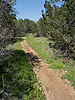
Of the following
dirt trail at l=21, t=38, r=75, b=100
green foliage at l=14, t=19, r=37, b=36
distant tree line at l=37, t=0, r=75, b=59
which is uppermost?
green foliage at l=14, t=19, r=37, b=36

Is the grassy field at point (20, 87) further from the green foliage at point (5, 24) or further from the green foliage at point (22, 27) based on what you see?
the green foliage at point (22, 27)

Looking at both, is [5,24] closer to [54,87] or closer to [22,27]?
[54,87]

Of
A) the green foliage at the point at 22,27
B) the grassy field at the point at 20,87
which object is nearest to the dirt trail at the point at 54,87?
the grassy field at the point at 20,87

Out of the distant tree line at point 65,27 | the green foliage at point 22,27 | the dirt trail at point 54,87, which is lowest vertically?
the dirt trail at point 54,87

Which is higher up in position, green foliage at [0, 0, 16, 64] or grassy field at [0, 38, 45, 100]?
green foliage at [0, 0, 16, 64]

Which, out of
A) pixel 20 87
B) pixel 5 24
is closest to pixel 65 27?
pixel 5 24

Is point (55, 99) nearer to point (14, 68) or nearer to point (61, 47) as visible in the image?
point (14, 68)

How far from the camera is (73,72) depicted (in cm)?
656

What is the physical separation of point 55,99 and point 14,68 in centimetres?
411

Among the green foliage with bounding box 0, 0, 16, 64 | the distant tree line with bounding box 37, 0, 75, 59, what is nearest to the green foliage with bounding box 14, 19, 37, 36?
the green foliage with bounding box 0, 0, 16, 64

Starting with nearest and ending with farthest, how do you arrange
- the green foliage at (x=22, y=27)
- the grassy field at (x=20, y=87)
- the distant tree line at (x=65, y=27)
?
the grassy field at (x=20, y=87)
the distant tree line at (x=65, y=27)
the green foliage at (x=22, y=27)

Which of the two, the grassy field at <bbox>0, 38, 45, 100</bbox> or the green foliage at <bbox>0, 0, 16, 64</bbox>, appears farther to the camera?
the green foliage at <bbox>0, 0, 16, 64</bbox>

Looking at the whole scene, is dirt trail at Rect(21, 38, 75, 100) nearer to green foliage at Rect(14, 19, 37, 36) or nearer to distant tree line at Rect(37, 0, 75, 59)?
distant tree line at Rect(37, 0, 75, 59)

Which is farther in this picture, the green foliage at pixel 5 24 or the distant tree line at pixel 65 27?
the distant tree line at pixel 65 27
